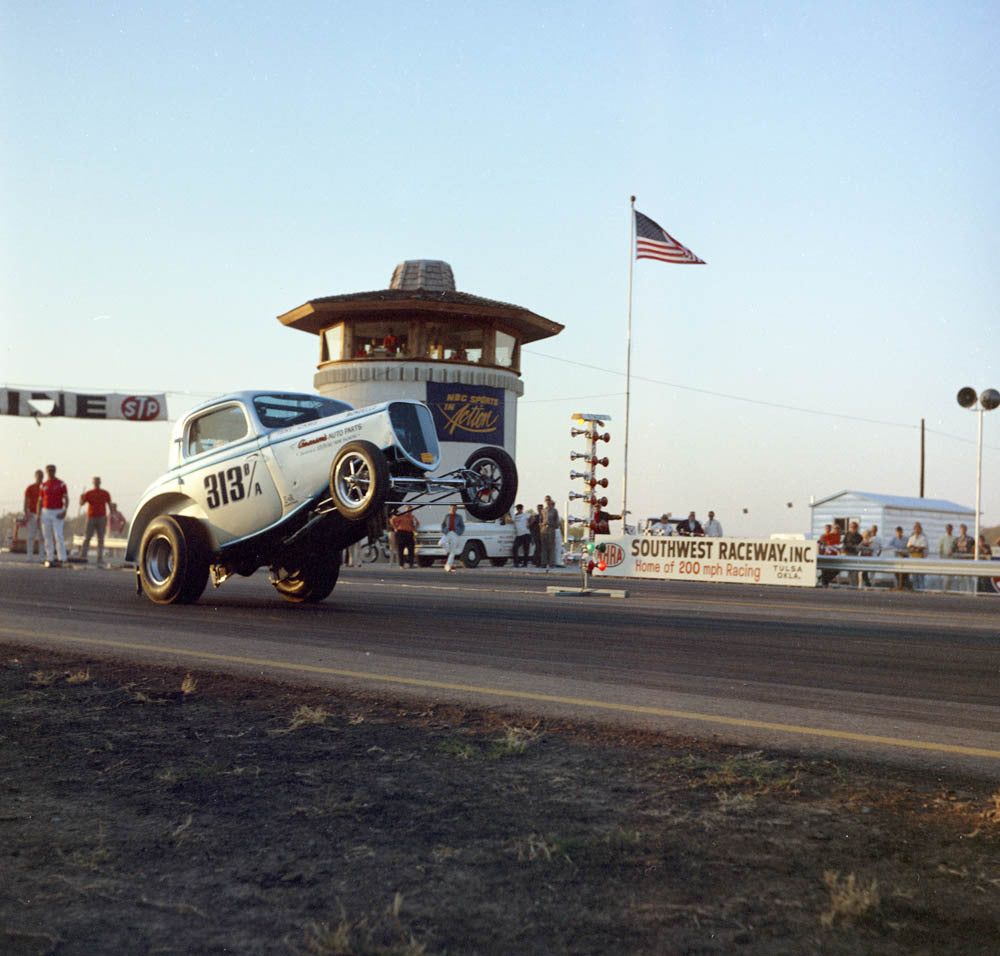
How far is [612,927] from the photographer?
7.48 ft

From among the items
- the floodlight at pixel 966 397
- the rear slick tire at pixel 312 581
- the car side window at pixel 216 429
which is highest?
the floodlight at pixel 966 397

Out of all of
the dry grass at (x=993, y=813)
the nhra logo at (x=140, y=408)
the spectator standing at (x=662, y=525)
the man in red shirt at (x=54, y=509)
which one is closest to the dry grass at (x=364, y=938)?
the dry grass at (x=993, y=813)

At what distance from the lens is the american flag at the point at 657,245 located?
95.0 feet

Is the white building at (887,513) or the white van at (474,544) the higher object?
the white building at (887,513)

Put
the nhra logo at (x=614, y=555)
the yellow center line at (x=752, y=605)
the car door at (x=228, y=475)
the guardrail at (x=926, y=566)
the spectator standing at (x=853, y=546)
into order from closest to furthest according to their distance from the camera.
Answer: the car door at (x=228, y=475) → the yellow center line at (x=752, y=605) → the guardrail at (x=926, y=566) → the spectator standing at (x=853, y=546) → the nhra logo at (x=614, y=555)

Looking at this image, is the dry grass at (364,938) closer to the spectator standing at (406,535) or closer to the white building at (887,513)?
the spectator standing at (406,535)

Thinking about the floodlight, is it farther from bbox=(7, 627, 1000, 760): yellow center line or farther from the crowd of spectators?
bbox=(7, 627, 1000, 760): yellow center line

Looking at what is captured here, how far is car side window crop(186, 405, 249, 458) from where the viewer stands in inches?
428

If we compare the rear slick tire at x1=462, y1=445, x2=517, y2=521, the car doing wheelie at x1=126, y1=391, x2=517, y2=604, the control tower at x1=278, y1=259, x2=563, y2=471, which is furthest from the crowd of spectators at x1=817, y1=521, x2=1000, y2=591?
the control tower at x1=278, y1=259, x2=563, y2=471

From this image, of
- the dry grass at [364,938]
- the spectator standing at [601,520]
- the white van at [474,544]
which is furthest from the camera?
the white van at [474,544]

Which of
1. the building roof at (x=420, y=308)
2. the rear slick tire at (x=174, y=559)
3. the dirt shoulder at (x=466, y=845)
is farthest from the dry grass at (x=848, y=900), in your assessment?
the building roof at (x=420, y=308)

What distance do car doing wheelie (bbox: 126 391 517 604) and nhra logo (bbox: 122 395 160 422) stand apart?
32479mm

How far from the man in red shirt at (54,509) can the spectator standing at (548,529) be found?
13.7 meters

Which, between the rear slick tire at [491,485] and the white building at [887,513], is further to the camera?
the white building at [887,513]
